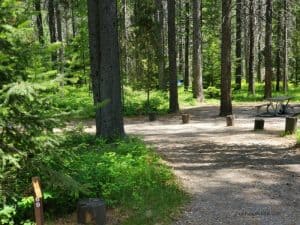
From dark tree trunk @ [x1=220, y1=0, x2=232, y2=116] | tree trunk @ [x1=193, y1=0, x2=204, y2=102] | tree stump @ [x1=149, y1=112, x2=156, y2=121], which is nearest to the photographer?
dark tree trunk @ [x1=220, y1=0, x2=232, y2=116]

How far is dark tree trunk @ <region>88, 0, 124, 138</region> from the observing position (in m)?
11.4

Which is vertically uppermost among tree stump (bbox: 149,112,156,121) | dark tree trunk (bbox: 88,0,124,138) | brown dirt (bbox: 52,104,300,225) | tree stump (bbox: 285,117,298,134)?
dark tree trunk (bbox: 88,0,124,138)

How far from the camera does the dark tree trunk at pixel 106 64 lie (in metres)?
11.4

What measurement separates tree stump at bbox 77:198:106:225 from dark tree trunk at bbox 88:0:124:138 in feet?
15.2

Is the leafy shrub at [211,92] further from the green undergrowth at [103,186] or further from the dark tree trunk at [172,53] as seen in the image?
the green undergrowth at [103,186]

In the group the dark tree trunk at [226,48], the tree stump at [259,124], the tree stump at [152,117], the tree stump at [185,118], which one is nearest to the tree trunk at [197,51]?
the dark tree trunk at [226,48]

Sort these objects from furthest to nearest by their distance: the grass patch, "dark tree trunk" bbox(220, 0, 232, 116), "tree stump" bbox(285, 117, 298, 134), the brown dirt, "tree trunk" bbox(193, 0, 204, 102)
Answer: "tree trunk" bbox(193, 0, 204, 102) < "dark tree trunk" bbox(220, 0, 232, 116) < "tree stump" bbox(285, 117, 298, 134) < the brown dirt < the grass patch

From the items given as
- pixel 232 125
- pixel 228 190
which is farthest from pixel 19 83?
pixel 232 125

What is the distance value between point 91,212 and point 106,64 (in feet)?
17.4

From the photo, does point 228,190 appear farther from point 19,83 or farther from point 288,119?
point 288,119

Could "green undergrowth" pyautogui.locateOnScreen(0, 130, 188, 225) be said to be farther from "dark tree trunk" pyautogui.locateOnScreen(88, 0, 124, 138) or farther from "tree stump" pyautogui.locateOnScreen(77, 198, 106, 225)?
"dark tree trunk" pyautogui.locateOnScreen(88, 0, 124, 138)

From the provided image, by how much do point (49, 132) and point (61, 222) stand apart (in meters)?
1.85

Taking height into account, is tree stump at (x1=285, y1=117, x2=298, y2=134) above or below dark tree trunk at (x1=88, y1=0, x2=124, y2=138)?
below

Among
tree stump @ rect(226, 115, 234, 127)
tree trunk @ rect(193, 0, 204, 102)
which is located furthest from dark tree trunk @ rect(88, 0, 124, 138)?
tree trunk @ rect(193, 0, 204, 102)
